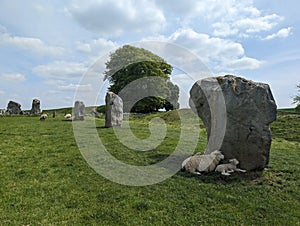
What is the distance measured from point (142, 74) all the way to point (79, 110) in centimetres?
2583

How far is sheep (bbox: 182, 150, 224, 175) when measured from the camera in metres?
9.79

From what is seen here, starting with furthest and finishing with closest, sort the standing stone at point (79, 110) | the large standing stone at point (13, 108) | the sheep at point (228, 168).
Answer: the large standing stone at point (13, 108) < the standing stone at point (79, 110) < the sheep at point (228, 168)

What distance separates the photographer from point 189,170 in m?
9.97

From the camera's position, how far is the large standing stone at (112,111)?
2411 centimetres

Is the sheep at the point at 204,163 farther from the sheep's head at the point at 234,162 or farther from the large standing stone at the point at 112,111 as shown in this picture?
the large standing stone at the point at 112,111

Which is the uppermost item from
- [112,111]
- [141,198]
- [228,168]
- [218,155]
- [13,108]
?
[13,108]

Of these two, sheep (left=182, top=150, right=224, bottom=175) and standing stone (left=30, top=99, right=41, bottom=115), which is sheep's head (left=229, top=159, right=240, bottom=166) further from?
standing stone (left=30, top=99, right=41, bottom=115)

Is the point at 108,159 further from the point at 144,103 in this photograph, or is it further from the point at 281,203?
the point at 144,103

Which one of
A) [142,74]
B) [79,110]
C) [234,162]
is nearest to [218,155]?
[234,162]

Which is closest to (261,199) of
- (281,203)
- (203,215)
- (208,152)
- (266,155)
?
(281,203)

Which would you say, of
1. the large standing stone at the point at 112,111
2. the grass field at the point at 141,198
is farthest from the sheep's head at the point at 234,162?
the large standing stone at the point at 112,111

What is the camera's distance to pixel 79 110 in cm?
3409

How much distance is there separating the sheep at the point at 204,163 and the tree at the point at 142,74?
136ft

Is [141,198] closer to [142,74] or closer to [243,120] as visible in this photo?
[243,120]
